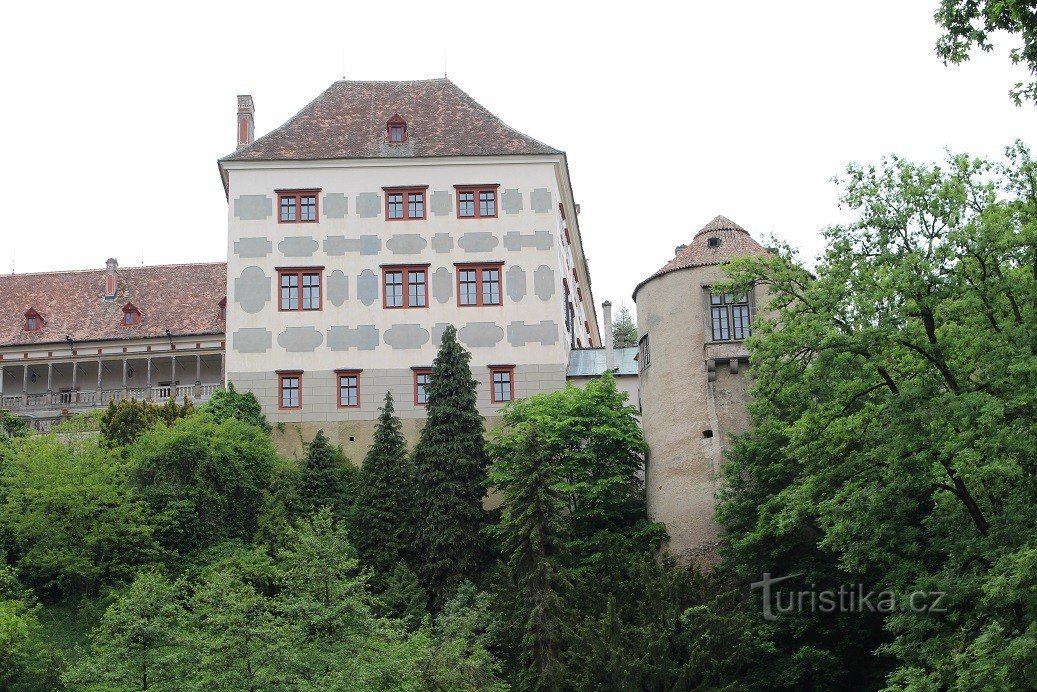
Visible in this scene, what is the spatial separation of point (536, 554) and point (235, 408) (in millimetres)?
15126

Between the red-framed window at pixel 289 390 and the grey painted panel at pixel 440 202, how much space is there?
694 centimetres

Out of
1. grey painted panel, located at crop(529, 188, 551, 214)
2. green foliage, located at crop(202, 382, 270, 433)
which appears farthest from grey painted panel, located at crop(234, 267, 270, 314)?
grey painted panel, located at crop(529, 188, 551, 214)

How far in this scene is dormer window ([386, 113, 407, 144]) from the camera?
4841 centimetres

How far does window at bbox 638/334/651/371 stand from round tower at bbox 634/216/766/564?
0.09ft

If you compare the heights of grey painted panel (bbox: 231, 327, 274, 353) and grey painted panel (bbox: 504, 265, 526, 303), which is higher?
grey painted panel (bbox: 504, 265, 526, 303)

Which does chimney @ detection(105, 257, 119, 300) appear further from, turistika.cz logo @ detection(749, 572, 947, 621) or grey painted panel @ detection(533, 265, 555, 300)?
turistika.cz logo @ detection(749, 572, 947, 621)

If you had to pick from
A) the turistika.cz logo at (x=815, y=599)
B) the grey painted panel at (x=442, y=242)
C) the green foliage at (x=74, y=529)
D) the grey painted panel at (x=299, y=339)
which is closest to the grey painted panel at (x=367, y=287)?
the grey painted panel at (x=299, y=339)

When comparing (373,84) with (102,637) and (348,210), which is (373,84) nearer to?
(348,210)

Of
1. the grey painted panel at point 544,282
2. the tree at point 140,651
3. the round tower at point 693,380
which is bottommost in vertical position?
the tree at point 140,651

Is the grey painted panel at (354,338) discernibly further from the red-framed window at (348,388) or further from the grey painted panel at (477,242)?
the grey painted panel at (477,242)

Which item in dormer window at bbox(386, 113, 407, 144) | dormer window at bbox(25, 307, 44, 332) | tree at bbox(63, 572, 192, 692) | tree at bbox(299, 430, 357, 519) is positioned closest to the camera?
tree at bbox(63, 572, 192, 692)

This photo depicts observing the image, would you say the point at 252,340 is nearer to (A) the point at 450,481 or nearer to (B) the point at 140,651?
(A) the point at 450,481

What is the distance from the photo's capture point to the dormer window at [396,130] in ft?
159

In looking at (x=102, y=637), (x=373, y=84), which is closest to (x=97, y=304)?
(x=373, y=84)
